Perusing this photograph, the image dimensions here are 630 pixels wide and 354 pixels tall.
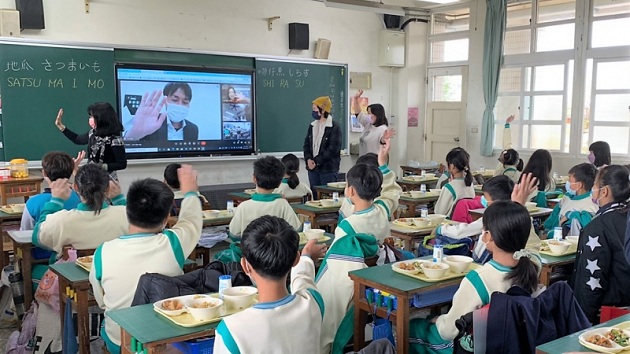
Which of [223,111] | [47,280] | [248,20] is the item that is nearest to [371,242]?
[47,280]

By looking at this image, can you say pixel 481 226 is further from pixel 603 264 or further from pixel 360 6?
pixel 360 6

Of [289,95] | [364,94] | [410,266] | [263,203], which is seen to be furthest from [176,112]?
[410,266]

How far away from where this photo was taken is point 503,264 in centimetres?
238

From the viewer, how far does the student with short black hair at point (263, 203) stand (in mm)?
4023

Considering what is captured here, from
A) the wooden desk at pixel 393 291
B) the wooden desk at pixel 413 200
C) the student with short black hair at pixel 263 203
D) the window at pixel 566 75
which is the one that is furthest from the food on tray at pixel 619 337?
the window at pixel 566 75

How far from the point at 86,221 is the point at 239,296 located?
1498mm

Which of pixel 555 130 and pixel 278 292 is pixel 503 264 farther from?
pixel 555 130

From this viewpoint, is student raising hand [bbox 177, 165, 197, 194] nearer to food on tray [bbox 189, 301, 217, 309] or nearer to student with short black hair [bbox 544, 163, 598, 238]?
food on tray [bbox 189, 301, 217, 309]

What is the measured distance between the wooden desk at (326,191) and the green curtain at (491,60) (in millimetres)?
3771

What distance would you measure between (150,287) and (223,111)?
569cm

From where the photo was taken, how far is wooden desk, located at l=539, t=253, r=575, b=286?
3.21 metres

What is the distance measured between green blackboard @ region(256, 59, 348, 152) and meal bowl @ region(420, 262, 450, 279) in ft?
18.6

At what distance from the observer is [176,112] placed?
7.36 m

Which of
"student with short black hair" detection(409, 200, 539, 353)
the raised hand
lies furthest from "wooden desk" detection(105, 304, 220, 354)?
the raised hand
